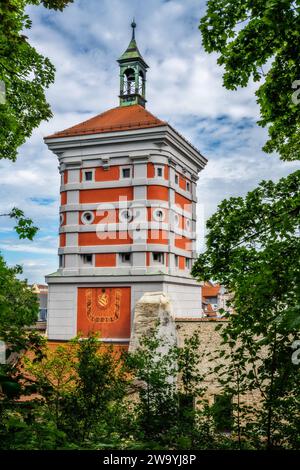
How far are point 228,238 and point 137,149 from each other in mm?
19130

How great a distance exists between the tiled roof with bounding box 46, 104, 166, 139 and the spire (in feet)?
2.81

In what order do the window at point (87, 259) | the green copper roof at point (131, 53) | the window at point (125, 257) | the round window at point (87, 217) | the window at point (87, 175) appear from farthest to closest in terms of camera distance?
the green copper roof at point (131, 53) → the window at point (87, 175) → the round window at point (87, 217) → the window at point (87, 259) → the window at point (125, 257)

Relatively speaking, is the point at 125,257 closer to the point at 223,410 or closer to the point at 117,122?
the point at 117,122

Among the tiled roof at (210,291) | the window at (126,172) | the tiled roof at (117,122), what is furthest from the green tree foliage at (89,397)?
the tiled roof at (210,291)

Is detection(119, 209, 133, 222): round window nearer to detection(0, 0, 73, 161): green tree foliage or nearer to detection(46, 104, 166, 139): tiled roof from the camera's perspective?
detection(46, 104, 166, 139): tiled roof

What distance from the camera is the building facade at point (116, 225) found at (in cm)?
2552

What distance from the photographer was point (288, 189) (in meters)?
7.98

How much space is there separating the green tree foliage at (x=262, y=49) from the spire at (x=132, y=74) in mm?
24024

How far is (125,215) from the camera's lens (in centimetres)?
2650

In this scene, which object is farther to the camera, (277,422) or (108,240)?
(108,240)

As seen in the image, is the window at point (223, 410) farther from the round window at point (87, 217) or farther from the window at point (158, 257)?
the round window at point (87, 217)

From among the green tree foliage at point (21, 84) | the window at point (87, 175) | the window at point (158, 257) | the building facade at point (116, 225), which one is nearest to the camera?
the green tree foliage at point (21, 84)
